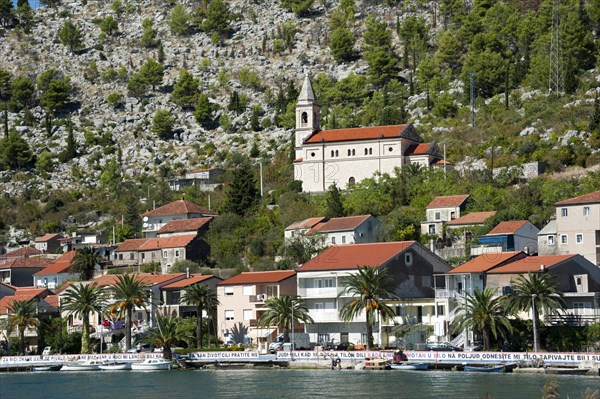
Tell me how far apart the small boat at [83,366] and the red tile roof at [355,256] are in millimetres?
15957

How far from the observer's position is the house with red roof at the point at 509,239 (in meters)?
91.2

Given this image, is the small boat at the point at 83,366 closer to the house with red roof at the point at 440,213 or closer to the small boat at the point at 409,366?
the small boat at the point at 409,366

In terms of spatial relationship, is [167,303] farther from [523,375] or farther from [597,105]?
[597,105]

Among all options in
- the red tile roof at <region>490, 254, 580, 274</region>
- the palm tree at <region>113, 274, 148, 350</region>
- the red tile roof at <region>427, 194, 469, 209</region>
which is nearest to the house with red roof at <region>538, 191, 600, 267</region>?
the red tile roof at <region>490, 254, 580, 274</region>

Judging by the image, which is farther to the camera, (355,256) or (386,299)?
(355,256)

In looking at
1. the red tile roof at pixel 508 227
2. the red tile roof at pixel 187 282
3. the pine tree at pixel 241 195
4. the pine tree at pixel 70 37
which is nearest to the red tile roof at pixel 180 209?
the pine tree at pixel 241 195

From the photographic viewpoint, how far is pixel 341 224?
103625 millimetres

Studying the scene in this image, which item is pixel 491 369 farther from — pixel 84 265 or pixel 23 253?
pixel 23 253

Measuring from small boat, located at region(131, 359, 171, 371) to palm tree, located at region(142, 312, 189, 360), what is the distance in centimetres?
113

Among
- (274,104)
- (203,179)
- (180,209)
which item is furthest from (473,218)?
(274,104)

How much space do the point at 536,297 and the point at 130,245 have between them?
53.8 m

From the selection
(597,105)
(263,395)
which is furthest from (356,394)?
(597,105)

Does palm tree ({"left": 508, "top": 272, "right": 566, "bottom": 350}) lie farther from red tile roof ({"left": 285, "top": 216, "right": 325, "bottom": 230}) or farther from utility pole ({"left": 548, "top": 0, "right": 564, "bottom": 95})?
utility pole ({"left": 548, "top": 0, "right": 564, "bottom": 95})

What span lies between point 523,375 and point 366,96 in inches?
3558
